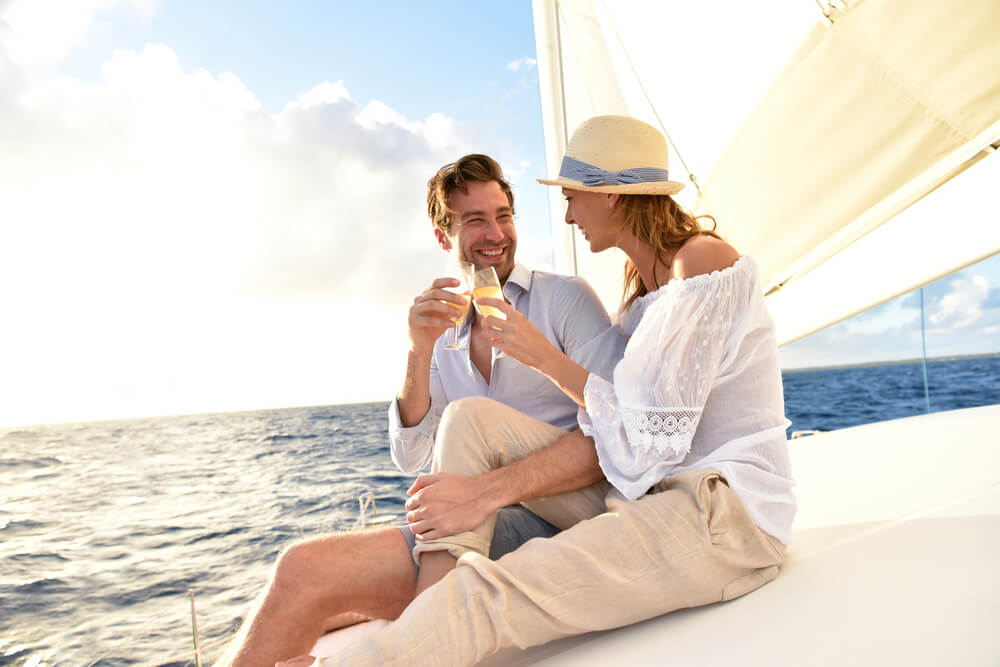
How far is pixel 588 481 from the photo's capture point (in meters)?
1.51

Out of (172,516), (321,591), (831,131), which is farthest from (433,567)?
(172,516)

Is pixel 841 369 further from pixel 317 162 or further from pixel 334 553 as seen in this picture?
pixel 334 553

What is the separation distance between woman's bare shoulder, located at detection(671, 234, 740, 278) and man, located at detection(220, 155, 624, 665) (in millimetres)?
432

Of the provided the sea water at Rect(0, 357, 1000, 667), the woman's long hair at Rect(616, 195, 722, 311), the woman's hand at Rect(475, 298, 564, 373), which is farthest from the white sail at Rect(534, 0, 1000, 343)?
the sea water at Rect(0, 357, 1000, 667)

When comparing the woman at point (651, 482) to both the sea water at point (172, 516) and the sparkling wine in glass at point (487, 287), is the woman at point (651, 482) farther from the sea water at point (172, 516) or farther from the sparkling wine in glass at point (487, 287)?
the sea water at point (172, 516)

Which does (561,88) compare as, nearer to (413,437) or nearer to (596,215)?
(596,215)

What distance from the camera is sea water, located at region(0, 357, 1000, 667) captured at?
941cm

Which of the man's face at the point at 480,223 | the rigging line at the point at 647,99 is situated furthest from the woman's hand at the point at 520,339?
the rigging line at the point at 647,99

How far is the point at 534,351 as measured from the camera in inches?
56.5

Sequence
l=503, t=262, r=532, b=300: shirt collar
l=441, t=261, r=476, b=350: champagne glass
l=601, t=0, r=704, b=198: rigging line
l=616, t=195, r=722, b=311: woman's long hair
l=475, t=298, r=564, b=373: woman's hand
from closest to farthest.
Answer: l=475, t=298, r=564, b=373: woman's hand < l=441, t=261, r=476, b=350: champagne glass < l=616, t=195, r=722, b=311: woman's long hair < l=503, t=262, r=532, b=300: shirt collar < l=601, t=0, r=704, b=198: rigging line

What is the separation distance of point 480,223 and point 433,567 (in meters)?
1.11

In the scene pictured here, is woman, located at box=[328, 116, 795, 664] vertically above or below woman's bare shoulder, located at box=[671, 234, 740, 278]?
below

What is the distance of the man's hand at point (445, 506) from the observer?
133 centimetres

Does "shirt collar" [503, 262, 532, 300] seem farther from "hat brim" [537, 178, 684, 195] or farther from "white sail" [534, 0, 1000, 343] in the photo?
"white sail" [534, 0, 1000, 343]
